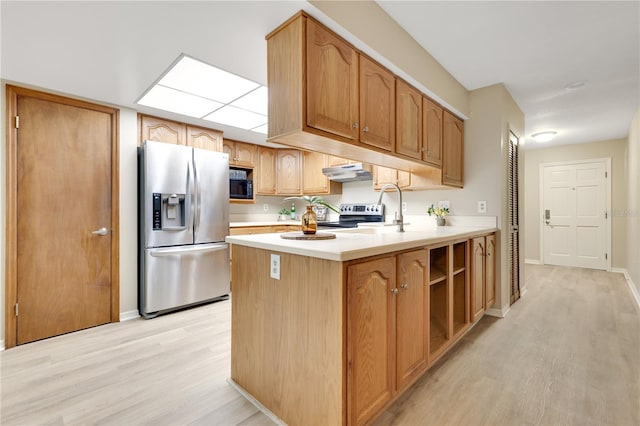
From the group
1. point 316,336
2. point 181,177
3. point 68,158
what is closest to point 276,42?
point 316,336

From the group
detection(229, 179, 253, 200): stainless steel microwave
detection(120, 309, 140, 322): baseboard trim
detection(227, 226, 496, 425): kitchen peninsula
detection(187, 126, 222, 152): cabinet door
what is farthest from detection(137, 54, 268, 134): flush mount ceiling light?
detection(120, 309, 140, 322): baseboard trim

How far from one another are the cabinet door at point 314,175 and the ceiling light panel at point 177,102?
190 cm

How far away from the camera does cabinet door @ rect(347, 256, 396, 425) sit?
1.24 metres

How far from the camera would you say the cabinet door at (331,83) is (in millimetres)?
1593

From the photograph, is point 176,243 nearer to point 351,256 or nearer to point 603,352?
point 351,256

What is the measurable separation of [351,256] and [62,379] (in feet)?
6.94

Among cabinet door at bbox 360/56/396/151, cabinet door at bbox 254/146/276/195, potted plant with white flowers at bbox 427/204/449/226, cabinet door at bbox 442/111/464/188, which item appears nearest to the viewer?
cabinet door at bbox 360/56/396/151

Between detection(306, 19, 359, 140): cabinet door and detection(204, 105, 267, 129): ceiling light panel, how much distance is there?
1631 millimetres

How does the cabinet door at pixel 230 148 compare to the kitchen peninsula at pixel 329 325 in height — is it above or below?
above

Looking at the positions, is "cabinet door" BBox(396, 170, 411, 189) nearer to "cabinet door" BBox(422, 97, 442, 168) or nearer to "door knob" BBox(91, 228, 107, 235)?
"cabinet door" BBox(422, 97, 442, 168)

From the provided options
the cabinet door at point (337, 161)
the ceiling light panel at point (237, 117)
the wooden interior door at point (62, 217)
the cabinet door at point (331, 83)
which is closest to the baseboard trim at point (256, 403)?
the cabinet door at point (331, 83)

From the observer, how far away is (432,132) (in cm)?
271

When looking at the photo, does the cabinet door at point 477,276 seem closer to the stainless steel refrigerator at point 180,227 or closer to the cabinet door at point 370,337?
the cabinet door at point 370,337

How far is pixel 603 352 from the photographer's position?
219cm
